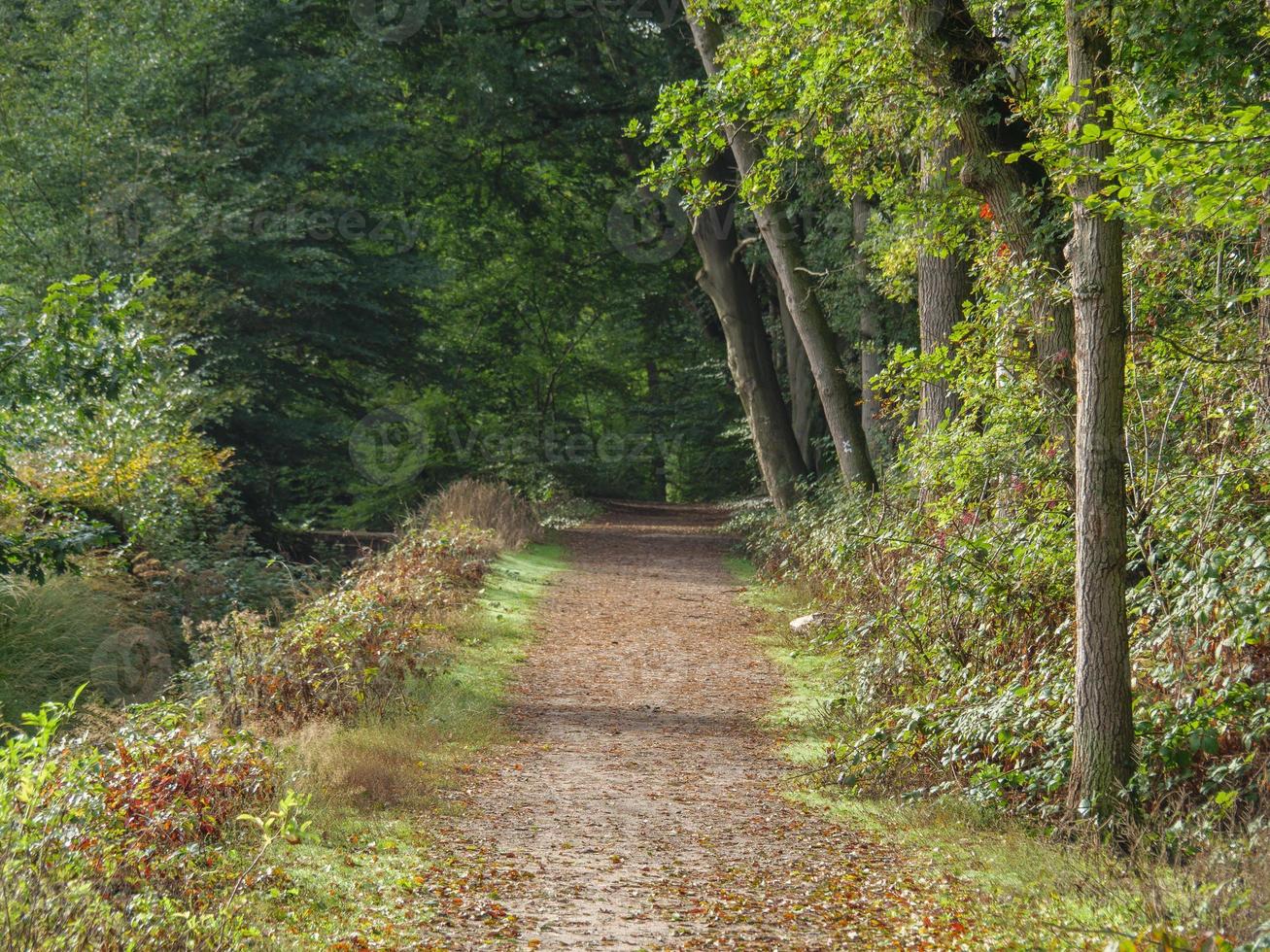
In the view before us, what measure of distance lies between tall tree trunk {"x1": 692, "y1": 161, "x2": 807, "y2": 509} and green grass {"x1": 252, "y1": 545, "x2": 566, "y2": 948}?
849cm

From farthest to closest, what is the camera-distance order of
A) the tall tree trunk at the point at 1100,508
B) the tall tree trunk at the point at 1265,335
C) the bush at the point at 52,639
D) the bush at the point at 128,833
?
1. the bush at the point at 52,639
2. the tall tree trunk at the point at 1265,335
3. the tall tree trunk at the point at 1100,508
4. the bush at the point at 128,833

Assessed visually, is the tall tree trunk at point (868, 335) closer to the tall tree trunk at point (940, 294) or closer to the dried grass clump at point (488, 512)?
the tall tree trunk at point (940, 294)

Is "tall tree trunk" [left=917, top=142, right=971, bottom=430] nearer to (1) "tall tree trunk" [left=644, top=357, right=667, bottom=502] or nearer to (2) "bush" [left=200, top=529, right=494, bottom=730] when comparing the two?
(2) "bush" [left=200, top=529, right=494, bottom=730]

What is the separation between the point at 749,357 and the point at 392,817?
14.1 metres

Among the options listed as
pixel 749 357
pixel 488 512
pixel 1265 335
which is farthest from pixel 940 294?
pixel 488 512

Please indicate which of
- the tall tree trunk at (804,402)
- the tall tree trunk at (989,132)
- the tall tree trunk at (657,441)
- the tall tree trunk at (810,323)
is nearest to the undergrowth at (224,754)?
the tall tree trunk at (810,323)

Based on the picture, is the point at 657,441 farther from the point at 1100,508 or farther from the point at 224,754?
the point at 1100,508

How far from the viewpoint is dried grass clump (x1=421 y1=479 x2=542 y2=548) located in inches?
732

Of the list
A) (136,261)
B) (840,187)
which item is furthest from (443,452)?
(840,187)

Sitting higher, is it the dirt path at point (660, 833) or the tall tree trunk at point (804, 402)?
the tall tree trunk at point (804, 402)

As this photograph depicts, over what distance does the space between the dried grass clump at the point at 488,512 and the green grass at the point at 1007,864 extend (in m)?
10.4

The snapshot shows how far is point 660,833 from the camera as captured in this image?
254 inches

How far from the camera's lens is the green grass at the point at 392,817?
4.96 m

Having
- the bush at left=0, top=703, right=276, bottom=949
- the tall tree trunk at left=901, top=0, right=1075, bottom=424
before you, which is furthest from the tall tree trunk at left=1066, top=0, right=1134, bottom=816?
the bush at left=0, top=703, right=276, bottom=949
